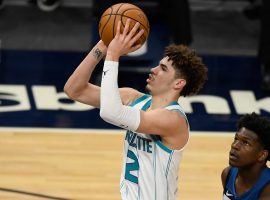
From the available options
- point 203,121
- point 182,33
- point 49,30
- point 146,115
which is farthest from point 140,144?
point 49,30

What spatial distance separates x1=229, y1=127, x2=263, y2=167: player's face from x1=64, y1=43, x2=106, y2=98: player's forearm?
0.93 meters

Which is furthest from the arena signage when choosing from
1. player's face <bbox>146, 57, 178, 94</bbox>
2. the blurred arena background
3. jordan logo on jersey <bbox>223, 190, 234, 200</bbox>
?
player's face <bbox>146, 57, 178, 94</bbox>

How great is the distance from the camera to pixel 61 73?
9.36m

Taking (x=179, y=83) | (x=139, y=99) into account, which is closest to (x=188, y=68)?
(x=179, y=83)

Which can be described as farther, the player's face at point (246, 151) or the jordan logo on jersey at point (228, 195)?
the jordan logo on jersey at point (228, 195)

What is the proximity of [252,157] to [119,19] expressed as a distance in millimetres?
1089

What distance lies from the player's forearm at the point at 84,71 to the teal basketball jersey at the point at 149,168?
412 mm

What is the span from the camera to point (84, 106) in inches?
338

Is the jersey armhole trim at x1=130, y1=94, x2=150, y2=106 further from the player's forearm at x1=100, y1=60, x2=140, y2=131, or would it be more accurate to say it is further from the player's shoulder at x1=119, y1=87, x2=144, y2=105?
the player's forearm at x1=100, y1=60, x2=140, y2=131

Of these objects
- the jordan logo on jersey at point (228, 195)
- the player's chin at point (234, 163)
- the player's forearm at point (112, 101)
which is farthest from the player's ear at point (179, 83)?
the jordan logo on jersey at point (228, 195)

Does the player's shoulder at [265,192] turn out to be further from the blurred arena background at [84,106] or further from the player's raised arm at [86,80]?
the blurred arena background at [84,106]

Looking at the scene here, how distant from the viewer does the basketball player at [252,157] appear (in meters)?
4.64

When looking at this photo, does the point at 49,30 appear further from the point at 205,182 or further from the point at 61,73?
the point at 205,182

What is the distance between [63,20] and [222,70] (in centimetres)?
257
